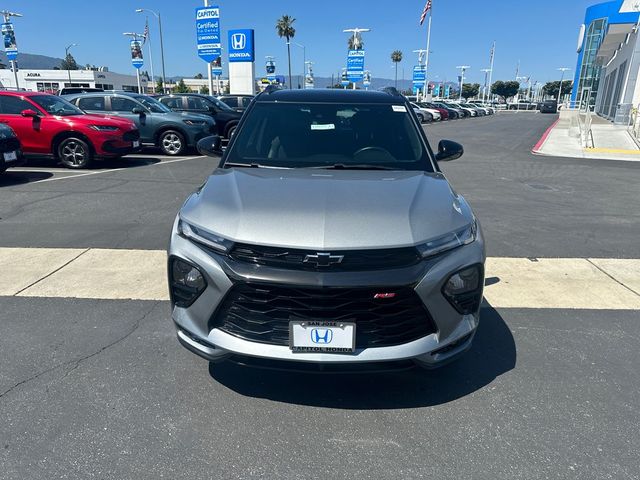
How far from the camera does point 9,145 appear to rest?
9.08 m

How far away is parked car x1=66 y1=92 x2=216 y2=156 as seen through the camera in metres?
13.4

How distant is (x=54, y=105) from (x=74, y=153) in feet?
4.13

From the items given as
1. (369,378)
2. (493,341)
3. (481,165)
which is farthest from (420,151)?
(481,165)

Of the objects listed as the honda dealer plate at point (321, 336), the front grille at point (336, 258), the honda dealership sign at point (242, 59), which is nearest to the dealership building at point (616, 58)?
the honda dealership sign at point (242, 59)

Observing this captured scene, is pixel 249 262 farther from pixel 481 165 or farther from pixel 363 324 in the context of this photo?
pixel 481 165

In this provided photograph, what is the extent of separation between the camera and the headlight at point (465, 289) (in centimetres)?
252

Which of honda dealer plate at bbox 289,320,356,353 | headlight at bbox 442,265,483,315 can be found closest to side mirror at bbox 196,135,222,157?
honda dealer plate at bbox 289,320,356,353

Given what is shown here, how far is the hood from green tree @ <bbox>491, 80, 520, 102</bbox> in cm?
12769

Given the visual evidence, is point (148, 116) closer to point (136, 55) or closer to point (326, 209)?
point (326, 209)

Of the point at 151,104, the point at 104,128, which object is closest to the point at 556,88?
the point at 151,104

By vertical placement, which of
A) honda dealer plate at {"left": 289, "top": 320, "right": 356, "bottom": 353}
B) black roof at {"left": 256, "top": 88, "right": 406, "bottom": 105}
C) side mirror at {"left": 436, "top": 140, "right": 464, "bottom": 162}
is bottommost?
honda dealer plate at {"left": 289, "top": 320, "right": 356, "bottom": 353}

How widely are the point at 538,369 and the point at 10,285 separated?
15.7 ft

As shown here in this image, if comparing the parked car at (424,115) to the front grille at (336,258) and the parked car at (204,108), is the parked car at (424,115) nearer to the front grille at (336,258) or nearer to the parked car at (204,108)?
the parked car at (204,108)

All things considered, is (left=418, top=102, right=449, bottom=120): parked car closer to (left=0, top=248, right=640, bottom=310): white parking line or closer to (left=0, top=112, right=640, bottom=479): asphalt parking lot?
(left=0, top=248, right=640, bottom=310): white parking line
